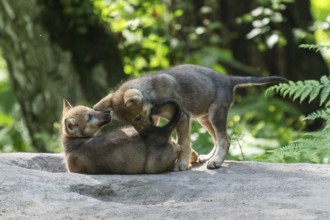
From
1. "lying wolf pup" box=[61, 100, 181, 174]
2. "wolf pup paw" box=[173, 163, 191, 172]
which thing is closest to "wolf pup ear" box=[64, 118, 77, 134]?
"lying wolf pup" box=[61, 100, 181, 174]

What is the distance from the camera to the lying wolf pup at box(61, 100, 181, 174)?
695 centimetres

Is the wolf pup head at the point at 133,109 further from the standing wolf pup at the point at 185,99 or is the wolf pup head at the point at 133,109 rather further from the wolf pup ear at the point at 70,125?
the wolf pup ear at the point at 70,125

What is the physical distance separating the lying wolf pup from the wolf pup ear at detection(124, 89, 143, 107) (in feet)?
0.73

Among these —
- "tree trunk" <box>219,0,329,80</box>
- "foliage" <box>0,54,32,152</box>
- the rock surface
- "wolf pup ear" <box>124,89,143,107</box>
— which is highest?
"wolf pup ear" <box>124,89,143,107</box>

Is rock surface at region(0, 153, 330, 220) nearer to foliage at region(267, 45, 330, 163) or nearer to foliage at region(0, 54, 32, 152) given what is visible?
foliage at region(267, 45, 330, 163)

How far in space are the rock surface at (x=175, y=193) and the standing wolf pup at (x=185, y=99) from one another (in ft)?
1.12

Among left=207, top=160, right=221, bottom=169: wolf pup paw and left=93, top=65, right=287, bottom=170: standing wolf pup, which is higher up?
left=93, top=65, right=287, bottom=170: standing wolf pup

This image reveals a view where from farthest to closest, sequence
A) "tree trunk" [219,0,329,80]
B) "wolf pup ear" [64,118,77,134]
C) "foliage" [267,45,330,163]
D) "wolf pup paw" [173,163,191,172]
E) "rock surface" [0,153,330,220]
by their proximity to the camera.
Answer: "tree trunk" [219,0,329,80], "foliage" [267,45,330,163], "wolf pup ear" [64,118,77,134], "wolf pup paw" [173,163,191,172], "rock surface" [0,153,330,220]

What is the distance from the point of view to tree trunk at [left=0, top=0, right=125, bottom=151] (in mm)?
11375

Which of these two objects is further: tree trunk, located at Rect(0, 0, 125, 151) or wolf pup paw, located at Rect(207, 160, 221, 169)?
tree trunk, located at Rect(0, 0, 125, 151)

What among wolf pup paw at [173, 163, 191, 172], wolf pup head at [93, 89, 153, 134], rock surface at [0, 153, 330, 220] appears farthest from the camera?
wolf pup head at [93, 89, 153, 134]

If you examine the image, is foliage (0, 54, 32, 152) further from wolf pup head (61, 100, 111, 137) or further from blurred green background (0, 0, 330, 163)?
wolf pup head (61, 100, 111, 137)

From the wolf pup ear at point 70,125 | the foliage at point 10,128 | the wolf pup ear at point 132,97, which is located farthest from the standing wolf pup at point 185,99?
the foliage at point 10,128

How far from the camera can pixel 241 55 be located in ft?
45.0
